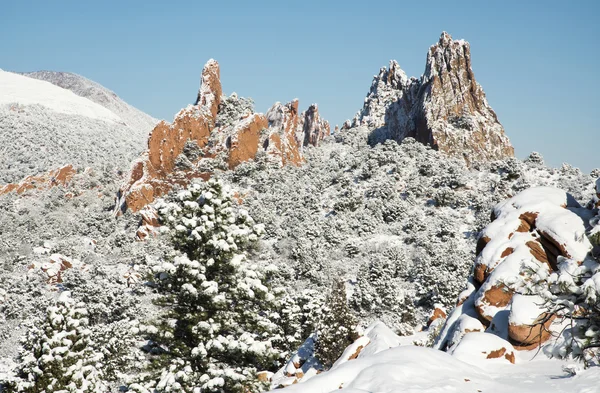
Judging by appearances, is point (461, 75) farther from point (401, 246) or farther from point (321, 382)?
point (321, 382)

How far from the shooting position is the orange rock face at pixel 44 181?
86.7 m

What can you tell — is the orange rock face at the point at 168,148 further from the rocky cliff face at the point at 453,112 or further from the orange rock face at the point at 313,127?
the rocky cliff face at the point at 453,112

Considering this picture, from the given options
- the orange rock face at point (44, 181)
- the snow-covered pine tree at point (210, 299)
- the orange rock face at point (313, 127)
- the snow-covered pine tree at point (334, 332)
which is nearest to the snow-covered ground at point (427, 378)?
the snow-covered pine tree at point (210, 299)

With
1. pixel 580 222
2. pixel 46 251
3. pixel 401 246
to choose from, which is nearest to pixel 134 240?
Result: pixel 46 251

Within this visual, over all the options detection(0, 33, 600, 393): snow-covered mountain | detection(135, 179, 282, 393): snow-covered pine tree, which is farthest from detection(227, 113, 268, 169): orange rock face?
detection(135, 179, 282, 393): snow-covered pine tree

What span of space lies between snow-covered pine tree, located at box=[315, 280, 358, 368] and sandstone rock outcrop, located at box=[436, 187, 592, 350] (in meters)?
6.41

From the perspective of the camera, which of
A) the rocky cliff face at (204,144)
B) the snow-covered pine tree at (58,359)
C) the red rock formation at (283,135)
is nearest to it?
the snow-covered pine tree at (58,359)

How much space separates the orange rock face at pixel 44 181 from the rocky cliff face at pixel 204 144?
22316 millimetres

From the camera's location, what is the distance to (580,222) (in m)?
15.9

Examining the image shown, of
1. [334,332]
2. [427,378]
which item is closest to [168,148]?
[334,332]

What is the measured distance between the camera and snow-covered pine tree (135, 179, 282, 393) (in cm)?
1256

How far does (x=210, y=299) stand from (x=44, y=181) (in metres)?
91.3

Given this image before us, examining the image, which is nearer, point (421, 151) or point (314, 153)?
point (421, 151)

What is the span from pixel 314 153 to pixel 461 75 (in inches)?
1317
